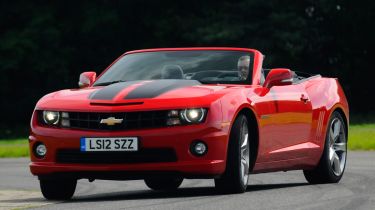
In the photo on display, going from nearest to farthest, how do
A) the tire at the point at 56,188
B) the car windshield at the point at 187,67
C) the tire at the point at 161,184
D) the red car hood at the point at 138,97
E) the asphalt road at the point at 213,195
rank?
1. the asphalt road at the point at 213,195
2. the red car hood at the point at 138,97
3. the tire at the point at 56,188
4. the car windshield at the point at 187,67
5. the tire at the point at 161,184

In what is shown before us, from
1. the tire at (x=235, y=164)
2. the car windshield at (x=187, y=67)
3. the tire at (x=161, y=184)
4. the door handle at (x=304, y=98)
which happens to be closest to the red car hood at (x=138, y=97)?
the tire at (x=235, y=164)

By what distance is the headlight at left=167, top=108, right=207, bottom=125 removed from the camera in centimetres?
972

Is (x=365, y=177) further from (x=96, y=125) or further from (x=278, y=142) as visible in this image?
(x=96, y=125)

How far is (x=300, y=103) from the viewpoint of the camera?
1171 cm

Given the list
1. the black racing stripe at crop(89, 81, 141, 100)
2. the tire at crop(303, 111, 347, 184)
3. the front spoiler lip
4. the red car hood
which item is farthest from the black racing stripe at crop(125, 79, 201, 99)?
the tire at crop(303, 111, 347, 184)

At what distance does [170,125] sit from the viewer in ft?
31.9

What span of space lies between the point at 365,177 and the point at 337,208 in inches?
168

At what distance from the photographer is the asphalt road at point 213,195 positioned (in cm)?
912

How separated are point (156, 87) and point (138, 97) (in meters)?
0.30

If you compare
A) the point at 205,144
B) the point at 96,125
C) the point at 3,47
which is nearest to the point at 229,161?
the point at 205,144

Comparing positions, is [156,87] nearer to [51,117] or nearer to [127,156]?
[127,156]

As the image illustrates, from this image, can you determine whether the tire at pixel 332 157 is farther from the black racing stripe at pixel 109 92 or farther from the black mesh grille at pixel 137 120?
the black mesh grille at pixel 137 120

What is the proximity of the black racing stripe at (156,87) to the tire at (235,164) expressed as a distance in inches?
25.1

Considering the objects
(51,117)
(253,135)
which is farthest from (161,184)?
(51,117)
